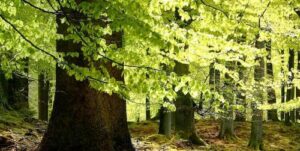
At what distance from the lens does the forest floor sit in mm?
9969

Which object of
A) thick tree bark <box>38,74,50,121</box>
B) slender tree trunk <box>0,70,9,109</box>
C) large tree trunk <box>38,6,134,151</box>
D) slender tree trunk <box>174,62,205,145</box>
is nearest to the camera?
large tree trunk <box>38,6,134,151</box>

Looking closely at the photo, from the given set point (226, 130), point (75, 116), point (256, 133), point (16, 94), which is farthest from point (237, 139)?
point (75, 116)

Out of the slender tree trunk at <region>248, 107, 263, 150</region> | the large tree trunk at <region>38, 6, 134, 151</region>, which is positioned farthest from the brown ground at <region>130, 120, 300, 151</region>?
the large tree trunk at <region>38, 6, 134, 151</region>

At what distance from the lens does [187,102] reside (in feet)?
46.0

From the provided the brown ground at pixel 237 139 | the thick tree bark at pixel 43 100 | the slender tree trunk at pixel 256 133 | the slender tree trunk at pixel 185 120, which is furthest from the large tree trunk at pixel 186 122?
the thick tree bark at pixel 43 100

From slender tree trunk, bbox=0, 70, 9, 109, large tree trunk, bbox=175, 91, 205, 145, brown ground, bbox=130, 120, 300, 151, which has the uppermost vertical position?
slender tree trunk, bbox=0, 70, 9, 109

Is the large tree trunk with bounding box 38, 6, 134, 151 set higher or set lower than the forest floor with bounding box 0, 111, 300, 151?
higher

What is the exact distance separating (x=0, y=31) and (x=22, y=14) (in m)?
6.53

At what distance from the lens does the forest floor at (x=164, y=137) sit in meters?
9.97

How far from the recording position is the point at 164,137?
12.6 meters

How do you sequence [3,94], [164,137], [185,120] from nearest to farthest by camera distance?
[164,137]
[185,120]
[3,94]

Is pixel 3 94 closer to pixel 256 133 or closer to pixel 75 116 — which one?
pixel 75 116

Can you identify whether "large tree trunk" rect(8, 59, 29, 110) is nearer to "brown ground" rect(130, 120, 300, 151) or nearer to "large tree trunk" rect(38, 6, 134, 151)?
"brown ground" rect(130, 120, 300, 151)

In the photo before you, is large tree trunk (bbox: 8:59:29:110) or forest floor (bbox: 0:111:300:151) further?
large tree trunk (bbox: 8:59:29:110)
